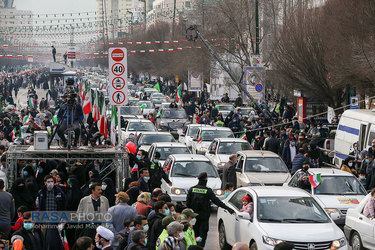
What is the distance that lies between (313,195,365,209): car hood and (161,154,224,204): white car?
296 centimetres

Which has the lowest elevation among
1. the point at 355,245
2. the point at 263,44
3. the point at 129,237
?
the point at 355,245

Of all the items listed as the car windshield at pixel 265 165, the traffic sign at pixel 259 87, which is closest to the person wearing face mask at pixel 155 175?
the car windshield at pixel 265 165

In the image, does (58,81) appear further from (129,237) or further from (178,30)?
(129,237)

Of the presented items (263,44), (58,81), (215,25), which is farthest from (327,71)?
(58,81)

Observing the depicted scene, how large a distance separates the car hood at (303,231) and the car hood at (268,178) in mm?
6907

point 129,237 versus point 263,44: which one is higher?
point 263,44

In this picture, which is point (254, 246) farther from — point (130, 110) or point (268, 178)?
point (130, 110)

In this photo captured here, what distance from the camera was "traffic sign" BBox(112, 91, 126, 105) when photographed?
17031mm

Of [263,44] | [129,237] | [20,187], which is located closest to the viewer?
[129,237]

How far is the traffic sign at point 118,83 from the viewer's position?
56.0 ft

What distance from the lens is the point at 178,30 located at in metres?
79.8

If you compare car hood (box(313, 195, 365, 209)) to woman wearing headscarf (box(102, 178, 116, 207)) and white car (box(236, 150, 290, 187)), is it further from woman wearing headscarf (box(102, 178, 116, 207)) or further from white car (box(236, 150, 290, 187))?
woman wearing headscarf (box(102, 178, 116, 207))

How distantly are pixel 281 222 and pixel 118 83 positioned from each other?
5.89 metres

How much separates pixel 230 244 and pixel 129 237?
150 inches
